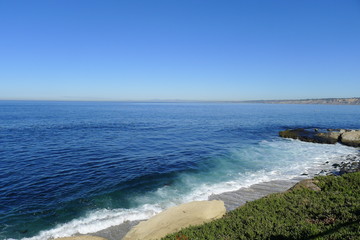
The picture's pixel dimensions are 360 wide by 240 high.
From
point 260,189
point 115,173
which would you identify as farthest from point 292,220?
point 115,173

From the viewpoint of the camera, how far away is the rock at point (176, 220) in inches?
500

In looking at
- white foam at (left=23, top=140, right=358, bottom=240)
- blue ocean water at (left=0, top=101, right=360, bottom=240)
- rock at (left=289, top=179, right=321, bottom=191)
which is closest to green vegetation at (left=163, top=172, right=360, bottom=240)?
rock at (left=289, top=179, right=321, bottom=191)

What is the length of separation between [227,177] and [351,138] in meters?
35.8

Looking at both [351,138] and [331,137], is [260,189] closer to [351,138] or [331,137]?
[331,137]

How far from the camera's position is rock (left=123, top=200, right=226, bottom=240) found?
41.6 ft

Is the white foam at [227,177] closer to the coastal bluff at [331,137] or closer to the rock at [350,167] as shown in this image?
the rock at [350,167]

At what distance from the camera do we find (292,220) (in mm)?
10516

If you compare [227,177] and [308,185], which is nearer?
[308,185]

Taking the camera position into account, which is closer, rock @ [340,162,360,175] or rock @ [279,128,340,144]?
rock @ [340,162,360,175]

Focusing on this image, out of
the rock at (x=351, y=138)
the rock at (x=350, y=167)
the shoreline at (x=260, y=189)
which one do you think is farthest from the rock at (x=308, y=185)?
the rock at (x=351, y=138)

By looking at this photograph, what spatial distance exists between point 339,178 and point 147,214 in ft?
53.2

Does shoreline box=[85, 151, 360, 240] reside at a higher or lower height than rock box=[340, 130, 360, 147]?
lower

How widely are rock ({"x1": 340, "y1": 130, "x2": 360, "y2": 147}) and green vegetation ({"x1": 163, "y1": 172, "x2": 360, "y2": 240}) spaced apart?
34.5 meters

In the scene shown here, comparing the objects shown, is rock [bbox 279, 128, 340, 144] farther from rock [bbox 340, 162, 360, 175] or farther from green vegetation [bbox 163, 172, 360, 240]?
green vegetation [bbox 163, 172, 360, 240]
